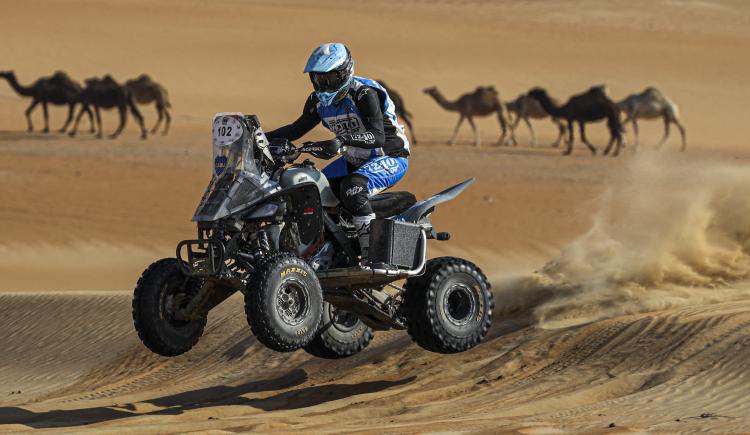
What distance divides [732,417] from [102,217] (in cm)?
2060

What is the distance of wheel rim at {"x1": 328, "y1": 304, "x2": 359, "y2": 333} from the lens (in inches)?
452

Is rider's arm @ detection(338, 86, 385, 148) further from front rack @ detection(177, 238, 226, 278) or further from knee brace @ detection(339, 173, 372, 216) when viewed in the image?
front rack @ detection(177, 238, 226, 278)

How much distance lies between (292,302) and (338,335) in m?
1.78

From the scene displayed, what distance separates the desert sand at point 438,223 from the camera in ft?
34.7

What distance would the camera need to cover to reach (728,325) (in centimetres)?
1098

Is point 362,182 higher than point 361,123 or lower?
lower

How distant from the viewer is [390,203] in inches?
429

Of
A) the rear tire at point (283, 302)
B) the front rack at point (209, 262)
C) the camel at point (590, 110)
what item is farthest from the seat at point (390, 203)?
the camel at point (590, 110)

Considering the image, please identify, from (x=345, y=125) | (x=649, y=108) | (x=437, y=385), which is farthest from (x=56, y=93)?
(x=345, y=125)

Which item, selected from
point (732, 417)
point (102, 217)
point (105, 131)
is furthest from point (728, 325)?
point (105, 131)

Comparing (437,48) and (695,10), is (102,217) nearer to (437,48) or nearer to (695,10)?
(437,48)

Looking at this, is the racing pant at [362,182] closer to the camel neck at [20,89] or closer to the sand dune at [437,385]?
the sand dune at [437,385]

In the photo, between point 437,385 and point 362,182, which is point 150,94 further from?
point 362,182

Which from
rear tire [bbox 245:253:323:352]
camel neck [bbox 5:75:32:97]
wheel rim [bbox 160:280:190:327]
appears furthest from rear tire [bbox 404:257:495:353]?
camel neck [bbox 5:75:32:97]
